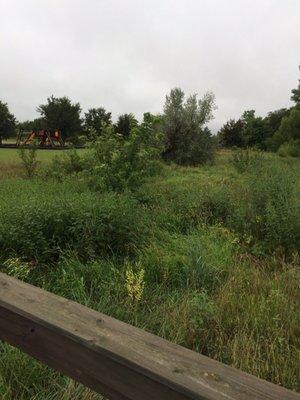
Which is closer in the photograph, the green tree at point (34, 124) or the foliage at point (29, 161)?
the foliage at point (29, 161)

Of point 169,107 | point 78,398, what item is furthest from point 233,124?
point 78,398

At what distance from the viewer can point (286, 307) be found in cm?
351

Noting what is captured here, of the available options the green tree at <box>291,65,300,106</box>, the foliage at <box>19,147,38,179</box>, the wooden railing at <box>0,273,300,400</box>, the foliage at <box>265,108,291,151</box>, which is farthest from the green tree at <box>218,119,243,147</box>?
the wooden railing at <box>0,273,300,400</box>

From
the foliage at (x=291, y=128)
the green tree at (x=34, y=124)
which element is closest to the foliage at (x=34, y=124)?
the green tree at (x=34, y=124)

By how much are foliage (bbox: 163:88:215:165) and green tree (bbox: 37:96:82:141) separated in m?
30.9

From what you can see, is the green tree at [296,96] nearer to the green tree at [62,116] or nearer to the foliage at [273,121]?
the foliage at [273,121]

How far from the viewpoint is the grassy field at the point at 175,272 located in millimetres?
2809

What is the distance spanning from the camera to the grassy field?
281 centimetres

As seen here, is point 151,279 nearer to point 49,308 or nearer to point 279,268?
point 279,268

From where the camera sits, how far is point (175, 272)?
14.5 feet

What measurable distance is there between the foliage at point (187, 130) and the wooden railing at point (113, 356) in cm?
1945

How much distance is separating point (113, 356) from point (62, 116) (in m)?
52.7

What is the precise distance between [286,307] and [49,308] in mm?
2680

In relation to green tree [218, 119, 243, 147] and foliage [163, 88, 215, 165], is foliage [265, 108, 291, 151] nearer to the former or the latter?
green tree [218, 119, 243, 147]
